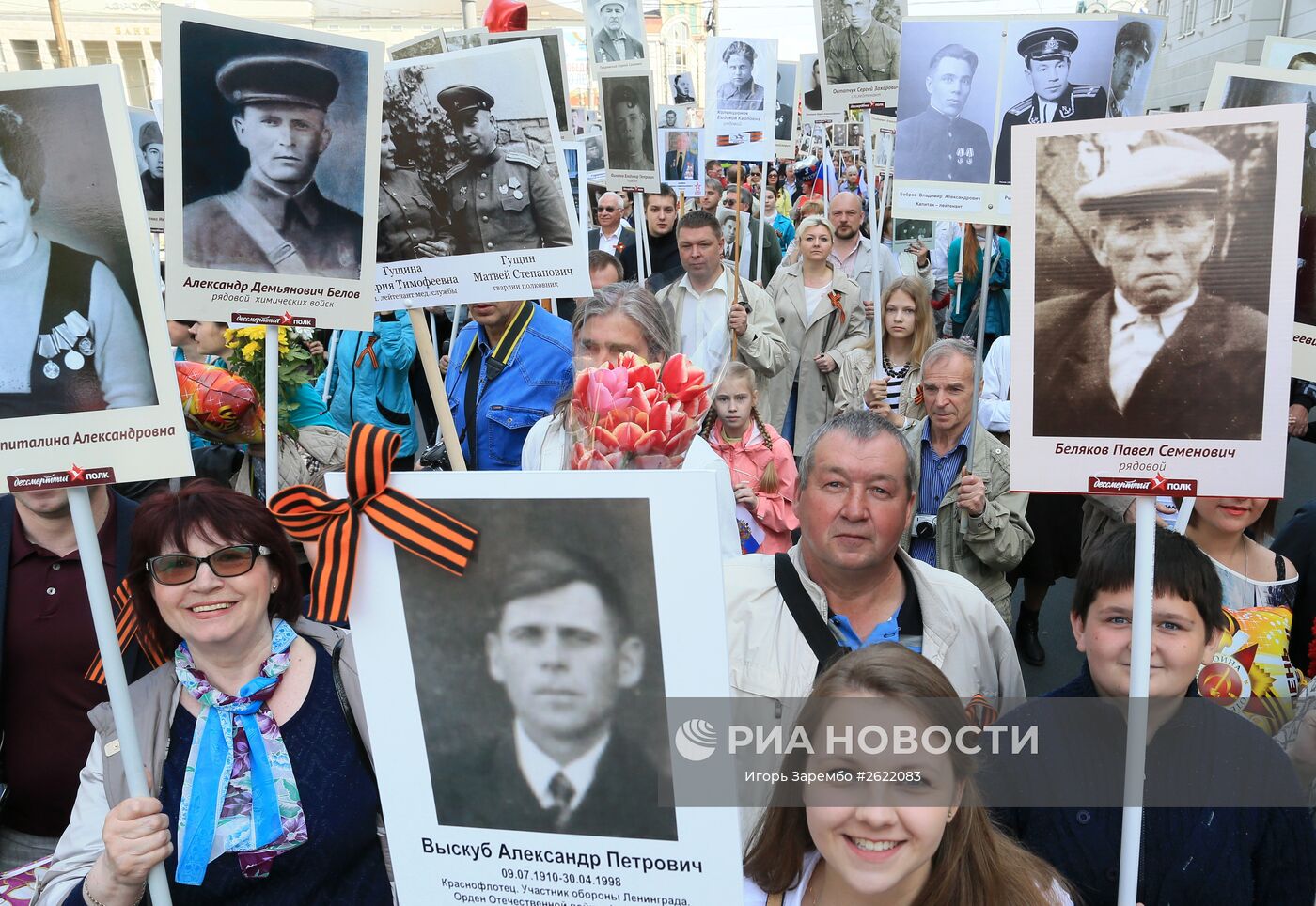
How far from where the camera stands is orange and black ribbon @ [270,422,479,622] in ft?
4.76

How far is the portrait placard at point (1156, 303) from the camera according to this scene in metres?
1.72

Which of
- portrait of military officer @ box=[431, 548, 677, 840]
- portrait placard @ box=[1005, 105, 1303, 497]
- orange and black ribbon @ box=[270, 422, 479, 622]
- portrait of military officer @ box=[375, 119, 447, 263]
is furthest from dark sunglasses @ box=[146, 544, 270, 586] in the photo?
portrait placard @ box=[1005, 105, 1303, 497]

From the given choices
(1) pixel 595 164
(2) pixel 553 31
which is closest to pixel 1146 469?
(2) pixel 553 31

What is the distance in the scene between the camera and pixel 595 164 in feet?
37.6

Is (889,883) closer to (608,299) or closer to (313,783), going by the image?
Result: (313,783)

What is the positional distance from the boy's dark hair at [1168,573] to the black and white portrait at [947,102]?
2.94 metres

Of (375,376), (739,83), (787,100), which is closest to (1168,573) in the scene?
(375,376)

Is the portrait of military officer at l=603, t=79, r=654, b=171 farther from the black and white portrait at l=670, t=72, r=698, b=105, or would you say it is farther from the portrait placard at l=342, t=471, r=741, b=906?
the portrait placard at l=342, t=471, r=741, b=906

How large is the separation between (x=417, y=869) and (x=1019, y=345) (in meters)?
1.32

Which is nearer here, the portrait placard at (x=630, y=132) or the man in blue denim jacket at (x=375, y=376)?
the man in blue denim jacket at (x=375, y=376)

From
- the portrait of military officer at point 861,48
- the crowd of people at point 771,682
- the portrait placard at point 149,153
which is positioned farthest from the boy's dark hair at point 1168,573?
the portrait placard at point 149,153

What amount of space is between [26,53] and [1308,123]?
69781 mm

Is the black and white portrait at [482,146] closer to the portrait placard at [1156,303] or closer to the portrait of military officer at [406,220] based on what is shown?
→ the portrait of military officer at [406,220]

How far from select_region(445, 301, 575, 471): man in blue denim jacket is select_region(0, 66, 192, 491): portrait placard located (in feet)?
6.67
